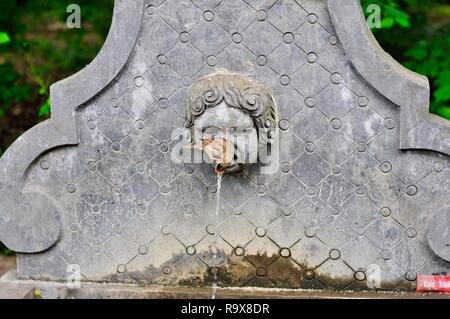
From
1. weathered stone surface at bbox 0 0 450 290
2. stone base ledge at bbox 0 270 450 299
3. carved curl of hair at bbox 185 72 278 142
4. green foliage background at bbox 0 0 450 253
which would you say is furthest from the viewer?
green foliage background at bbox 0 0 450 253

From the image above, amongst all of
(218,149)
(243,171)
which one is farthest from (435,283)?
(218,149)

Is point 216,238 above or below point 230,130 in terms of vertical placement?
below

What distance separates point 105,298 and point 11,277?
2.03 ft

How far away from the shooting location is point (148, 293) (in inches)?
178

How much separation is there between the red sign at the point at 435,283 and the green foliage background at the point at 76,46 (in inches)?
69.2

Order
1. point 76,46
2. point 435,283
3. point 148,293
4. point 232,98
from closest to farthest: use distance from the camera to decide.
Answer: point 232,98, point 435,283, point 148,293, point 76,46

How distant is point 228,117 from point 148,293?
1152 mm

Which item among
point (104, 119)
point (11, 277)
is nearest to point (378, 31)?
point (104, 119)

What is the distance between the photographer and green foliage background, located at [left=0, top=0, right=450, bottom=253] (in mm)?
6367

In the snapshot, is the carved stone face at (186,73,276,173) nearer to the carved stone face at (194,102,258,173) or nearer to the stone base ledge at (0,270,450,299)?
the carved stone face at (194,102,258,173)

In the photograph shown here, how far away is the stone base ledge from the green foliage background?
1390mm

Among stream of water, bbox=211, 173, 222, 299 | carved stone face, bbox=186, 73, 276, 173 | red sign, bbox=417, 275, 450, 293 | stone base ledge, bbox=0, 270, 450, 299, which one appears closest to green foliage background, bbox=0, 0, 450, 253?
stone base ledge, bbox=0, 270, 450, 299

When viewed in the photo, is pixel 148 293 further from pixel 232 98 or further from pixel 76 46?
pixel 76 46

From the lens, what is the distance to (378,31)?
7.11m
